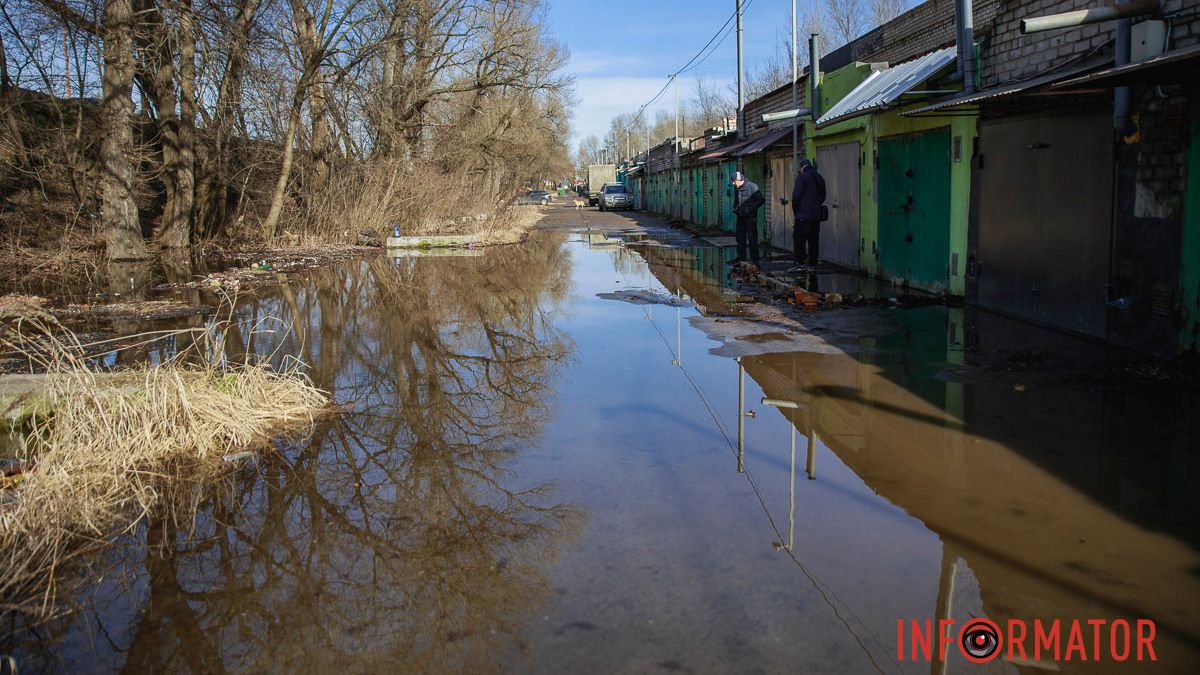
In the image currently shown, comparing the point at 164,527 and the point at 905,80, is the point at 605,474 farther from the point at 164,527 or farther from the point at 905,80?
the point at 905,80

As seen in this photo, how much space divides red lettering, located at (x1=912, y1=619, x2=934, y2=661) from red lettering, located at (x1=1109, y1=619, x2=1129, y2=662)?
625 millimetres

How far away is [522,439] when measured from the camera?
6168 millimetres

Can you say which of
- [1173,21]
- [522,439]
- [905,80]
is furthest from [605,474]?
[905,80]

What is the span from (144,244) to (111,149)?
226cm

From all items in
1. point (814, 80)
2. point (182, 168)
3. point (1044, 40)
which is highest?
point (814, 80)

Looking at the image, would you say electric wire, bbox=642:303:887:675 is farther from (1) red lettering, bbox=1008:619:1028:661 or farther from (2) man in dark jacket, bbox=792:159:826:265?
(2) man in dark jacket, bbox=792:159:826:265

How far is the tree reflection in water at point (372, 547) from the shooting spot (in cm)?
347

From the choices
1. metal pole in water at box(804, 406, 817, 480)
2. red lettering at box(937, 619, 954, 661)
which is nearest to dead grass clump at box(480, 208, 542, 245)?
metal pole in water at box(804, 406, 817, 480)

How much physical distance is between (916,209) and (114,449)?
11059mm

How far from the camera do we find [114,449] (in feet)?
17.3

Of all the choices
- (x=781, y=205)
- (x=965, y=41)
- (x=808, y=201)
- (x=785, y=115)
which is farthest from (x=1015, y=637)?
(x=781, y=205)

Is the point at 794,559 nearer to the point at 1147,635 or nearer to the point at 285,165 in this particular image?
the point at 1147,635

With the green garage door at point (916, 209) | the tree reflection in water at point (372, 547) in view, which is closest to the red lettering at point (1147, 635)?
the tree reflection in water at point (372, 547)

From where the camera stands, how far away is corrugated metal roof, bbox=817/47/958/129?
11969 millimetres
